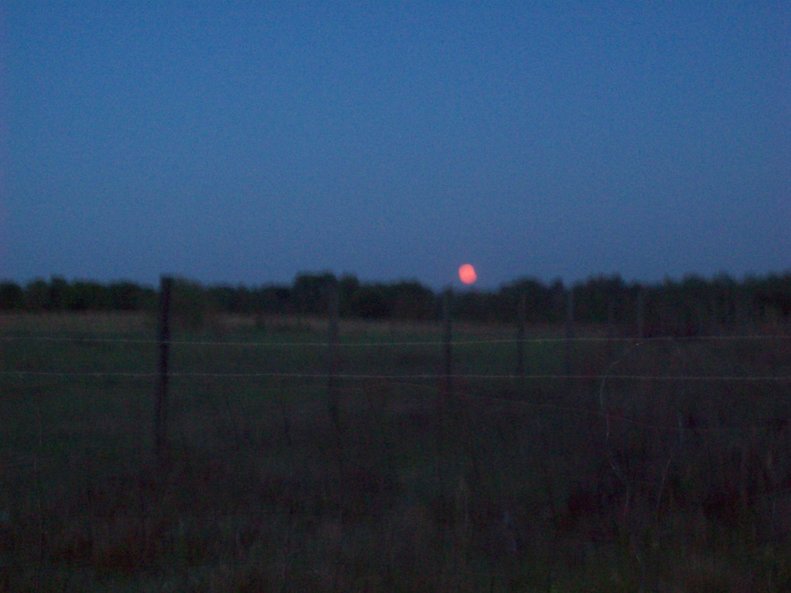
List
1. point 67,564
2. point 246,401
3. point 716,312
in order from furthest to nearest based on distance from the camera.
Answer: point 716,312 → point 246,401 → point 67,564

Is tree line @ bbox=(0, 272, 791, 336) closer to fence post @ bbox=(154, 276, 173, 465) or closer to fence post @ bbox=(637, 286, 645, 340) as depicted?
fence post @ bbox=(637, 286, 645, 340)

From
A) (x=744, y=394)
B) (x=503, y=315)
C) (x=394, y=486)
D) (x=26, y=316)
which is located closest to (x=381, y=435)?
(x=394, y=486)

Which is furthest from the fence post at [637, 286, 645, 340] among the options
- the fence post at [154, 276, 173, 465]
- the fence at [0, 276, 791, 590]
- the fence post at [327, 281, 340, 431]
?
the fence post at [154, 276, 173, 465]

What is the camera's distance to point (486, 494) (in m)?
5.89

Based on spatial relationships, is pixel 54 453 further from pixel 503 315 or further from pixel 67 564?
pixel 503 315

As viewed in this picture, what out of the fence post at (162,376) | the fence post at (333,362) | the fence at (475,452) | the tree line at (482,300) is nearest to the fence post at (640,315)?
the tree line at (482,300)

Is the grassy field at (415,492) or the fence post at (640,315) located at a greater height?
the fence post at (640,315)

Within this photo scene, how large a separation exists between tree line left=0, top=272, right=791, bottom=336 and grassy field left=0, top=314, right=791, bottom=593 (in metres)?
3.90

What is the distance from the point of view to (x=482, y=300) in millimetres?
14914

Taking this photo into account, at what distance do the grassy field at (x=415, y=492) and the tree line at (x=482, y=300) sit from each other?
12.8ft

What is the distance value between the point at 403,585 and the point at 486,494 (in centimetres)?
129

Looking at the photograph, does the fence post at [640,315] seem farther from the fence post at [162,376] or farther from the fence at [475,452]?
the fence post at [162,376]

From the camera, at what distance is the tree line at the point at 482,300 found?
40.3ft

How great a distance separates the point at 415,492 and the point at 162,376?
238 cm
